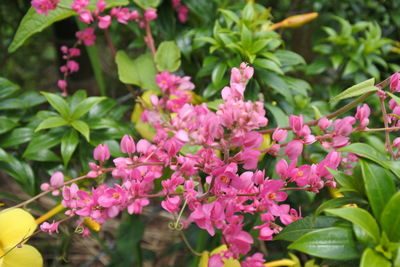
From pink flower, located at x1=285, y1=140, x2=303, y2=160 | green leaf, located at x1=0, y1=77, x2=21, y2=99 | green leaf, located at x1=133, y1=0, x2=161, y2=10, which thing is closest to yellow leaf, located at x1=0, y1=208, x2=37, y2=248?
green leaf, located at x1=0, y1=77, x2=21, y2=99

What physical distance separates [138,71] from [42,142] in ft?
0.97

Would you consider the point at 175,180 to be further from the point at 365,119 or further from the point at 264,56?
the point at 264,56

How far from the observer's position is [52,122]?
0.75 metres

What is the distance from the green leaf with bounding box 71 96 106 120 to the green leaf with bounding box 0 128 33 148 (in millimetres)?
108

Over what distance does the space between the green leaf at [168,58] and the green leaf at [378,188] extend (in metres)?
0.55

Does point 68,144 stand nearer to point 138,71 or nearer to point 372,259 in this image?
point 138,71

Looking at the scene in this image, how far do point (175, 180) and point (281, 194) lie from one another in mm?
152

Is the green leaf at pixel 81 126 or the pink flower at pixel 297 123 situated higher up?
the pink flower at pixel 297 123

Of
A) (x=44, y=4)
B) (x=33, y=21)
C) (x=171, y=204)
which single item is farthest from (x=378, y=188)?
(x=33, y=21)

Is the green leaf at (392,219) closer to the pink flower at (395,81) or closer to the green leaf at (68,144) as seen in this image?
the pink flower at (395,81)

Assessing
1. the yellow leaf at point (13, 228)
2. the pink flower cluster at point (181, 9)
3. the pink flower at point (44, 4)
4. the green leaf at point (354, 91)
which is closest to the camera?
the green leaf at point (354, 91)

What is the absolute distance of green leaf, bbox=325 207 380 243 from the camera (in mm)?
401

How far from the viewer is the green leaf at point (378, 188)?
0.43 meters

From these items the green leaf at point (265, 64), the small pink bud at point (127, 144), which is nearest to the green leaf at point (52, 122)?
the small pink bud at point (127, 144)
